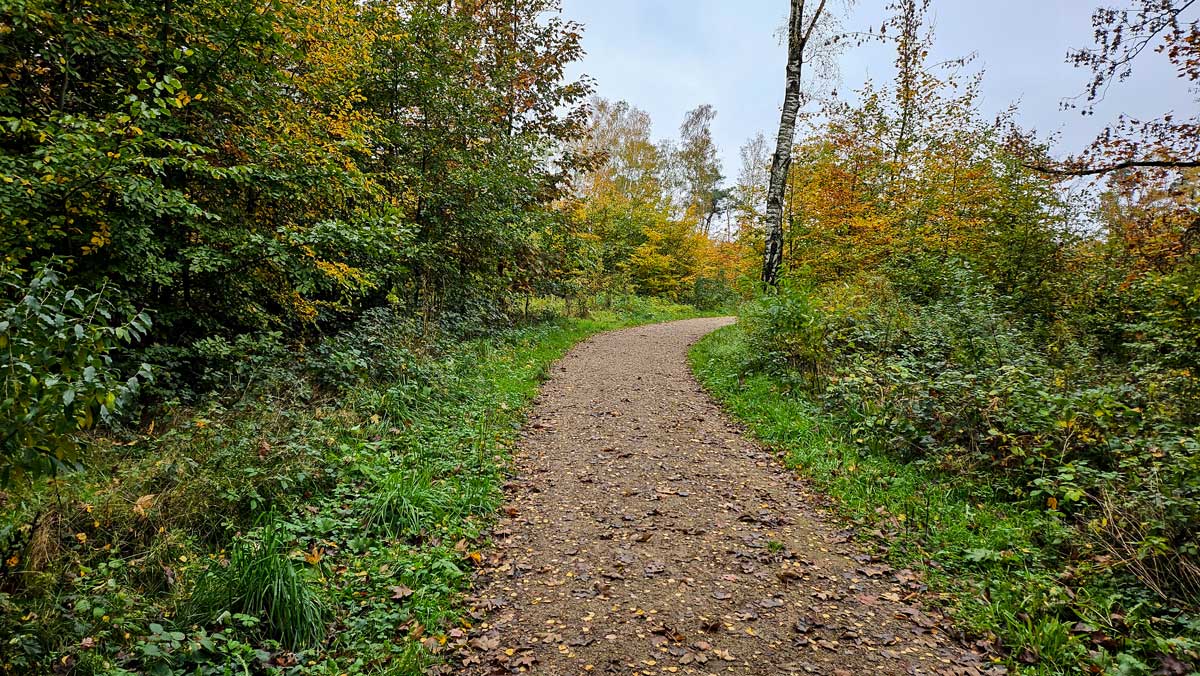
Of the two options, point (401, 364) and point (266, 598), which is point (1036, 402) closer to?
point (266, 598)

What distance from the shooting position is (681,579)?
4148 millimetres

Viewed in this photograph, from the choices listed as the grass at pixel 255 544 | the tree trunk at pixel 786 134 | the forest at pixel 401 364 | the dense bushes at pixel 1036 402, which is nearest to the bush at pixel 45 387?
the forest at pixel 401 364

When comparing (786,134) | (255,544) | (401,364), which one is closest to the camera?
(255,544)

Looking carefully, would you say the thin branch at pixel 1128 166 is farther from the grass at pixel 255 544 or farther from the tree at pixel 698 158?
the tree at pixel 698 158

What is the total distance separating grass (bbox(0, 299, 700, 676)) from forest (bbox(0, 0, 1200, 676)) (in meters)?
0.03

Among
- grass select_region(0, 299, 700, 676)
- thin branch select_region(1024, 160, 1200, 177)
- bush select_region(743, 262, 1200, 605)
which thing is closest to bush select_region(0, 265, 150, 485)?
grass select_region(0, 299, 700, 676)

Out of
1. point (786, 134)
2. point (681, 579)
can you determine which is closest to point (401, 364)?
point (681, 579)

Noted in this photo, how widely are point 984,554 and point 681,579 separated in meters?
2.53

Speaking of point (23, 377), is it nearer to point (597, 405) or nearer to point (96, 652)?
point (96, 652)

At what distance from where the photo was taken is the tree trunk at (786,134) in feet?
38.1

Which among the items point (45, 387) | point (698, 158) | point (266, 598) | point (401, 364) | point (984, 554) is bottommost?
point (266, 598)

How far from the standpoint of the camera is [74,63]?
5500mm

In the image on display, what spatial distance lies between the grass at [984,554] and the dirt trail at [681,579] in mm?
312

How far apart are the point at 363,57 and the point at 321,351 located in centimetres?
523
